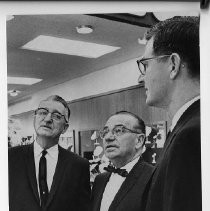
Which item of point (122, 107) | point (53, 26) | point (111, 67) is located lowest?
point (122, 107)

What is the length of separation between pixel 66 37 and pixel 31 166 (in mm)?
512

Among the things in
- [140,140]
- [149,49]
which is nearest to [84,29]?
[149,49]

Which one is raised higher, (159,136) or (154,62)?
(154,62)

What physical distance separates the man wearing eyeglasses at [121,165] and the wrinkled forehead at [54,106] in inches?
6.7

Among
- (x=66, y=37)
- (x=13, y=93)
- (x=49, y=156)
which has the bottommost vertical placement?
(x=49, y=156)

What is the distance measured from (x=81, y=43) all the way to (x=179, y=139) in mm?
521

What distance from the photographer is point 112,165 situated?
4.08 ft

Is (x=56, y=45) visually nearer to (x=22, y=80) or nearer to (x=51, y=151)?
(x=22, y=80)

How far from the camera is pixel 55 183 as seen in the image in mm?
1225

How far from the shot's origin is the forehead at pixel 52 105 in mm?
1234

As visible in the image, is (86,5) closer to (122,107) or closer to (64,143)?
(122,107)

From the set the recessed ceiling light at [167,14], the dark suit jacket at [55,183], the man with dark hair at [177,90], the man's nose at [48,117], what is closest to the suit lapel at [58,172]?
the dark suit jacket at [55,183]

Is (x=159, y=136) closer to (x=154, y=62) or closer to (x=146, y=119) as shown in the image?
(x=146, y=119)
